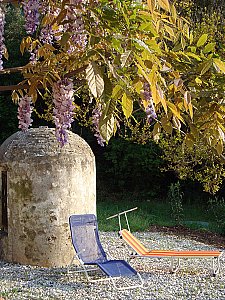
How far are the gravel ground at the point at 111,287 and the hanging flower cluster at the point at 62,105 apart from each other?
2.45m

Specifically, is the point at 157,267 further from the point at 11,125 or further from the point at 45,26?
the point at 11,125

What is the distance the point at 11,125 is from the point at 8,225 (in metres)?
7.73

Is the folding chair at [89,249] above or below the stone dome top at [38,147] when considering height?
below

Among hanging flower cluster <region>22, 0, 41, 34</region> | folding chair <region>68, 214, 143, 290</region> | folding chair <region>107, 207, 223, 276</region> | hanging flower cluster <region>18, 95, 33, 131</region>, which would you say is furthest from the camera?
folding chair <region>107, 207, 223, 276</region>

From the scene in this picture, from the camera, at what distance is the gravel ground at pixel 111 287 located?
4.89 m

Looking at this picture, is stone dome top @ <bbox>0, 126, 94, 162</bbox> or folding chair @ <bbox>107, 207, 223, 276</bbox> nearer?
folding chair @ <bbox>107, 207, 223, 276</bbox>

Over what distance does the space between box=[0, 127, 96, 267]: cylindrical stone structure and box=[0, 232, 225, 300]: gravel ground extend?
187 mm

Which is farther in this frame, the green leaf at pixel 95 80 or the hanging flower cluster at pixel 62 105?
the hanging flower cluster at pixel 62 105

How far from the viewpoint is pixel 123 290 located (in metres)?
5.07

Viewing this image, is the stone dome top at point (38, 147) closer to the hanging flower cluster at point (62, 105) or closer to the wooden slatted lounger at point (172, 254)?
the wooden slatted lounger at point (172, 254)

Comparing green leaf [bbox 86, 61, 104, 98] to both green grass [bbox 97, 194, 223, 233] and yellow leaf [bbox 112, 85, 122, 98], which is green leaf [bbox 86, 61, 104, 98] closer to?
yellow leaf [bbox 112, 85, 122, 98]

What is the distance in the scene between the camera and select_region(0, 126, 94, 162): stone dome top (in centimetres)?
602

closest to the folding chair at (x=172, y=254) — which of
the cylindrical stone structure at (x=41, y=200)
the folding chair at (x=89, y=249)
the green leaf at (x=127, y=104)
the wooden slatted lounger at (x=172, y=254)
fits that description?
the wooden slatted lounger at (x=172, y=254)

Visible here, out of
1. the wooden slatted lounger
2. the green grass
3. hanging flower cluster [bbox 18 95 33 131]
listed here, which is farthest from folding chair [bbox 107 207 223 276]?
the green grass
